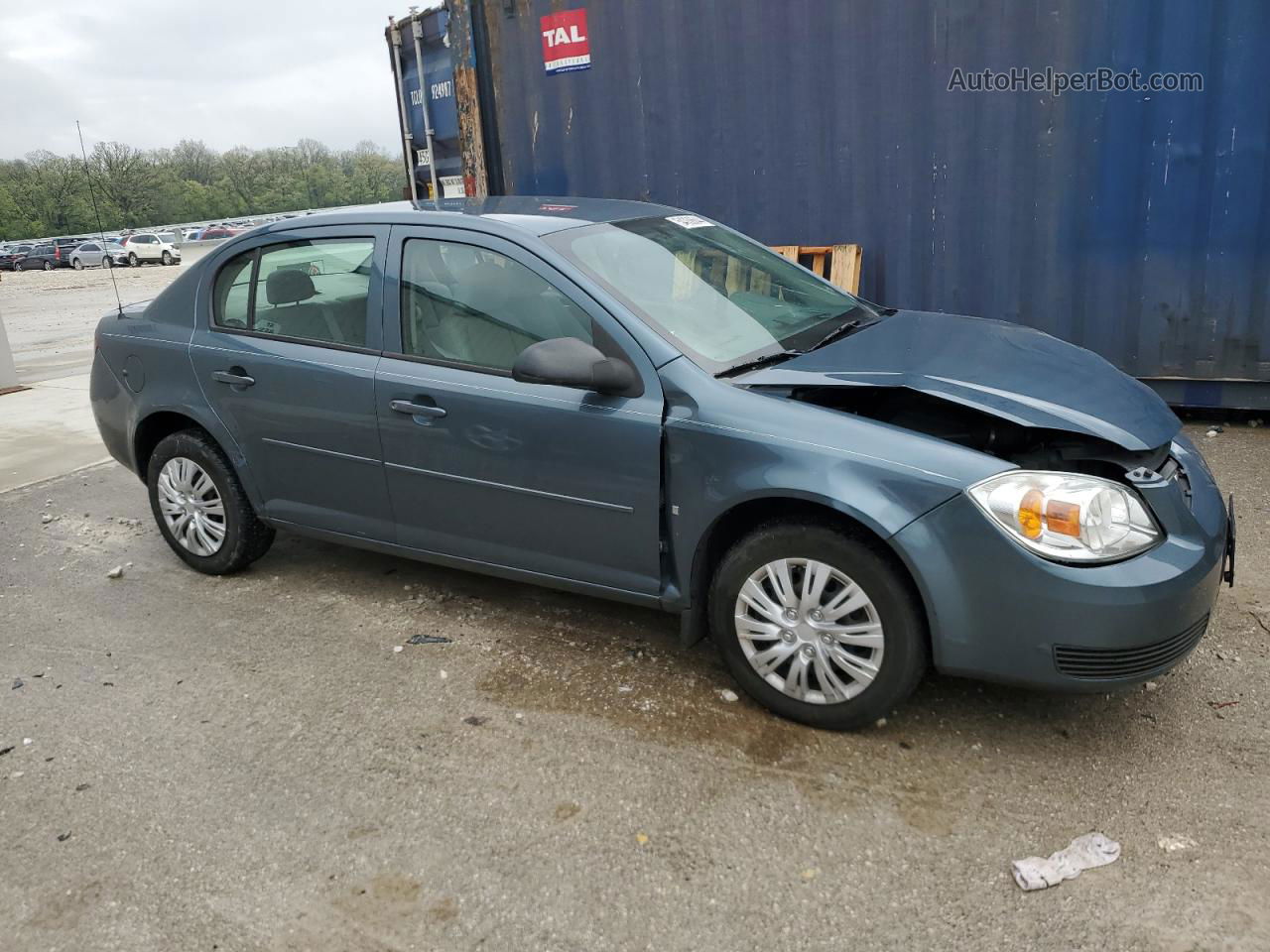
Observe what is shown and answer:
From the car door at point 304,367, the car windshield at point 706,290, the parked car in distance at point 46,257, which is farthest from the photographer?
the parked car in distance at point 46,257

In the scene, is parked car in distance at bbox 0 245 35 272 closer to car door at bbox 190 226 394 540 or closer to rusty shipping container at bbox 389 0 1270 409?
rusty shipping container at bbox 389 0 1270 409

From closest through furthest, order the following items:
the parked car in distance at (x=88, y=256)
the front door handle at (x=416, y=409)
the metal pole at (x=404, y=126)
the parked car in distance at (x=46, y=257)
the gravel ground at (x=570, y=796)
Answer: the gravel ground at (x=570, y=796), the front door handle at (x=416, y=409), the metal pole at (x=404, y=126), the parked car in distance at (x=88, y=256), the parked car in distance at (x=46, y=257)

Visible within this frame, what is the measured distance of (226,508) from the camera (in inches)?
178

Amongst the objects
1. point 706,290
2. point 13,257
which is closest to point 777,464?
point 706,290

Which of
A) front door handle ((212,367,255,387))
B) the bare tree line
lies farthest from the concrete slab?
the bare tree line

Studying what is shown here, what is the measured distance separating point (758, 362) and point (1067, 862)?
172 cm

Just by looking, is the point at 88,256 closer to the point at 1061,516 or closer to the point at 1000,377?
the point at 1000,377

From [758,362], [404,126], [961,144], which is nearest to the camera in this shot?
[758,362]

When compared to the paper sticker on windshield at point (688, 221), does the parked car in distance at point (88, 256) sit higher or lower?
lower

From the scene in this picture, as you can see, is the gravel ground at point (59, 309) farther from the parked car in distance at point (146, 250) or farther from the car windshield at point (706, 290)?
the car windshield at point (706, 290)

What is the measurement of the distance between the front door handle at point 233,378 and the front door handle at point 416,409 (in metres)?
0.80

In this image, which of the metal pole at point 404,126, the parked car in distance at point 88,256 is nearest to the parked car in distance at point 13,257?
the parked car in distance at point 88,256

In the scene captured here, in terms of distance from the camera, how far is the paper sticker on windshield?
4227mm

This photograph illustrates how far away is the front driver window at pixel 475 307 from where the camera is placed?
3541 millimetres
